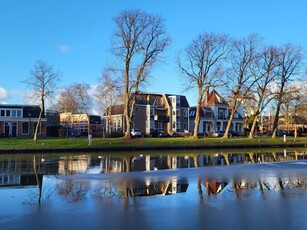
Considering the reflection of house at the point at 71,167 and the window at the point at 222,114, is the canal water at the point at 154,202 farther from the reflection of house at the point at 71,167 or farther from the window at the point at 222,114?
the window at the point at 222,114

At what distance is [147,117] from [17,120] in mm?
27545

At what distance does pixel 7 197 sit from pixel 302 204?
8.27 m

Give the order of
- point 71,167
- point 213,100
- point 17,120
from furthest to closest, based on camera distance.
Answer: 1. point 213,100
2. point 17,120
3. point 71,167

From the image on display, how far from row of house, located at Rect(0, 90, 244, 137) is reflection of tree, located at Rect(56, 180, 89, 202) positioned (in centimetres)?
5165

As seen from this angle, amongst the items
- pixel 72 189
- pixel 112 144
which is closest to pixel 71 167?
pixel 72 189

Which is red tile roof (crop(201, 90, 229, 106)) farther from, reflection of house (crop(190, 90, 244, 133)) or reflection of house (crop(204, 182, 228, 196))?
reflection of house (crop(204, 182, 228, 196))

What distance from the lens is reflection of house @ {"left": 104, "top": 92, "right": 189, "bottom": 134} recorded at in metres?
80.9

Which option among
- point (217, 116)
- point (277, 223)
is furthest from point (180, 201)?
point (217, 116)

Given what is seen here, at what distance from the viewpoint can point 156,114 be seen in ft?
271

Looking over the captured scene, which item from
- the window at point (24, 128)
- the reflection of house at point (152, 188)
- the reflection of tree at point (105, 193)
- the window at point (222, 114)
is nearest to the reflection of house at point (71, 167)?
the reflection of tree at point (105, 193)

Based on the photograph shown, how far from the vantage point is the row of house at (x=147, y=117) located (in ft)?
228

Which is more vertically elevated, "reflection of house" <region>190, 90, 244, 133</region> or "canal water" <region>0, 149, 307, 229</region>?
"reflection of house" <region>190, 90, 244, 133</region>

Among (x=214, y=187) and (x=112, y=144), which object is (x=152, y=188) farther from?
(x=112, y=144)

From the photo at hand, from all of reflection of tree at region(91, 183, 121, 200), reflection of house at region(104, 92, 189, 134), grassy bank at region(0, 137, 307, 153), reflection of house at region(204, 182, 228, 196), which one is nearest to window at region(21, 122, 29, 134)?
reflection of house at region(104, 92, 189, 134)
